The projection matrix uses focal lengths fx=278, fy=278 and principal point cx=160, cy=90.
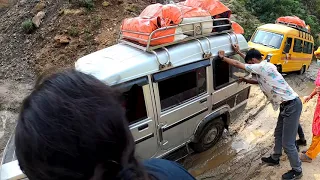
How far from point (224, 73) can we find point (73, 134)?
4066 millimetres

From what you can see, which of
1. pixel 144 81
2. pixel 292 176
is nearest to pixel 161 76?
pixel 144 81

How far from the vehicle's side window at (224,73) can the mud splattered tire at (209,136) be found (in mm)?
652

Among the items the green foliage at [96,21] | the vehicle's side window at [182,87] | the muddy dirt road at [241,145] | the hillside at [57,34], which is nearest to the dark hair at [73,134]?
the vehicle's side window at [182,87]

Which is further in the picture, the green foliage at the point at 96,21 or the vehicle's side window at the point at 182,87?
the green foliage at the point at 96,21

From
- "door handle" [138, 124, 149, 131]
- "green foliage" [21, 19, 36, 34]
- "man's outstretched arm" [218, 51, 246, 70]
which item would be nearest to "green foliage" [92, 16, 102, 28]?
"green foliage" [21, 19, 36, 34]

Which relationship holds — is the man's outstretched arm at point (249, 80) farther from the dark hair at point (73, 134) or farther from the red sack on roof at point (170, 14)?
the dark hair at point (73, 134)

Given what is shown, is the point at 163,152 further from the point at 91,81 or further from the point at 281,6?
the point at 281,6

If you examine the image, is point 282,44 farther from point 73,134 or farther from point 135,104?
point 73,134

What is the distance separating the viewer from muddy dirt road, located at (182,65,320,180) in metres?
4.50

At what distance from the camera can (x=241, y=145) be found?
5.36m

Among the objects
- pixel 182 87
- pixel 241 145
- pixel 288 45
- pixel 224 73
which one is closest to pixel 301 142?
pixel 241 145

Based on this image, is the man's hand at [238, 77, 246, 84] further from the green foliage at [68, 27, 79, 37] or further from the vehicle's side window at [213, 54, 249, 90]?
the green foliage at [68, 27, 79, 37]

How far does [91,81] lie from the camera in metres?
0.86

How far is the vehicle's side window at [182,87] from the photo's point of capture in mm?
3826
